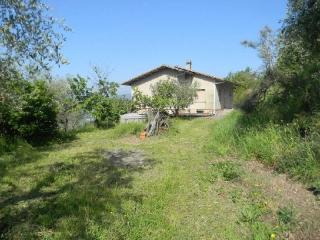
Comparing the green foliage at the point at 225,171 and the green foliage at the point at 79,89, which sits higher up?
the green foliage at the point at 79,89

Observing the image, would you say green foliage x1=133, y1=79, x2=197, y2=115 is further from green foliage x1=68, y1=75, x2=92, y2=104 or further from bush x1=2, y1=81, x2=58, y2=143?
bush x1=2, y1=81, x2=58, y2=143

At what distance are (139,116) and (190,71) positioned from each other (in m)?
Result: 11.7

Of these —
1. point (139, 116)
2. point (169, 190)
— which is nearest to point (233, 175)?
point (169, 190)

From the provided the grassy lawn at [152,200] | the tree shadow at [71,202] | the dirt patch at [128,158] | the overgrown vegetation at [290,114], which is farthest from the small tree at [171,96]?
the tree shadow at [71,202]

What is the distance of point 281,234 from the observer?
4.89 metres

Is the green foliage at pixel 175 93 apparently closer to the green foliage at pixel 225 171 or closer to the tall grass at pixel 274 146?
the tall grass at pixel 274 146

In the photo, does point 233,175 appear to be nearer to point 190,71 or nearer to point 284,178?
point 284,178

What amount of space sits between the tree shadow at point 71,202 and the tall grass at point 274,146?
8.20ft

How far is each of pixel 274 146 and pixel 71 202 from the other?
4.69m

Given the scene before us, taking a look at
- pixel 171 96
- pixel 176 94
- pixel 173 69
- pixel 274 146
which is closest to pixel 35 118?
pixel 274 146

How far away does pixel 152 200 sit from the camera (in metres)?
6.11

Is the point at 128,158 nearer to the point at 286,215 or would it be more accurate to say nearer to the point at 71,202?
the point at 71,202

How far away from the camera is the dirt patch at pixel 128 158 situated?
8898 mm

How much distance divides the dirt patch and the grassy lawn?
0.09 ft
